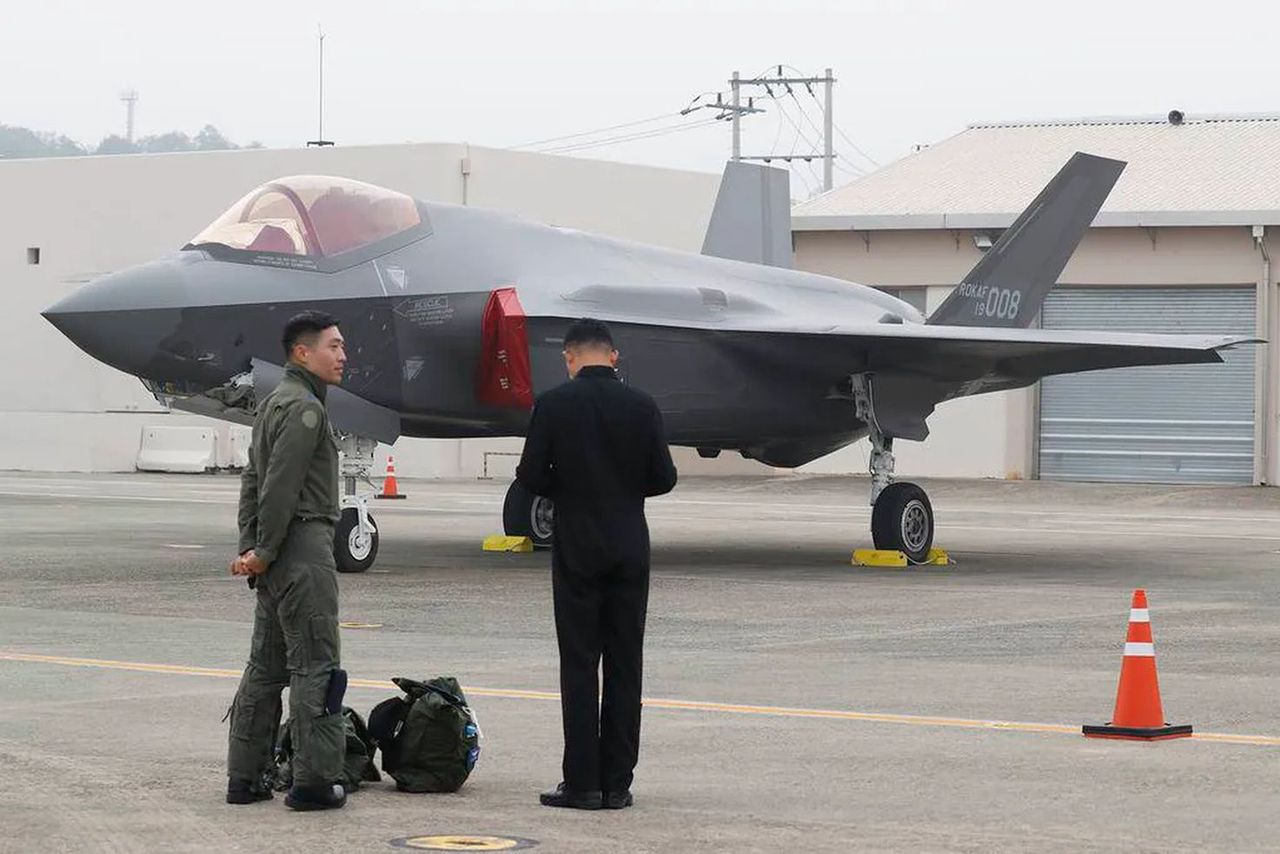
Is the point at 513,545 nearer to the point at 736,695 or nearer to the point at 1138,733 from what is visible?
the point at 736,695

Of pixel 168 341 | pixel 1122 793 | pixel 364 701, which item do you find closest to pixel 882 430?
pixel 168 341

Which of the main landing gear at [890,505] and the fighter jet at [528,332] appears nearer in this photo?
the fighter jet at [528,332]

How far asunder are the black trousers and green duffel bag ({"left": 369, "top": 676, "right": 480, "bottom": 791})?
0.41 metres

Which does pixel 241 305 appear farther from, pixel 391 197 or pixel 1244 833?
pixel 1244 833

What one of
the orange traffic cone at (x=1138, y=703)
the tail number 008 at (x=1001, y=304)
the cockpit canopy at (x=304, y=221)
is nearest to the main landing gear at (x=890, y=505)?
the tail number 008 at (x=1001, y=304)

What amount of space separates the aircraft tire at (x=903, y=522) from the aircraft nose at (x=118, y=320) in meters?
7.23

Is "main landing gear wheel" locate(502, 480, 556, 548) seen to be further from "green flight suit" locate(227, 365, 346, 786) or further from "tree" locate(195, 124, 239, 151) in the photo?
"tree" locate(195, 124, 239, 151)

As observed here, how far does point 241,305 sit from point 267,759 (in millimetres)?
9818

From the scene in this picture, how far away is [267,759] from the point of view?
26.4ft

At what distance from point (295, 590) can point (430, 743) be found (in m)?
0.79

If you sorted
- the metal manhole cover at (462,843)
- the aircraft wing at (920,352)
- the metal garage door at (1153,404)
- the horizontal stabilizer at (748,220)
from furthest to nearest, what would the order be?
1. the metal garage door at (1153,404)
2. the horizontal stabilizer at (748,220)
3. the aircraft wing at (920,352)
4. the metal manhole cover at (462,843)

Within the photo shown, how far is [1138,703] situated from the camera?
30.9 ft

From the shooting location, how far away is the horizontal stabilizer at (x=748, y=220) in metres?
24.5

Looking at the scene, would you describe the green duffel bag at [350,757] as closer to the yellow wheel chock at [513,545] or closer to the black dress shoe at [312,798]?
the black dress shoe at [312,798]
